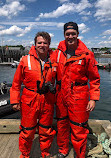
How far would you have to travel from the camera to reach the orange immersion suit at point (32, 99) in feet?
7.81

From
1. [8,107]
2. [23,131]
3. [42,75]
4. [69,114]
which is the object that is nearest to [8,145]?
[23,131]

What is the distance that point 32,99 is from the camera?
2.36 m

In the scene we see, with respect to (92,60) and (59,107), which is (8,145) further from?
(92,60)

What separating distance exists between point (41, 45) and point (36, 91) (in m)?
0.80

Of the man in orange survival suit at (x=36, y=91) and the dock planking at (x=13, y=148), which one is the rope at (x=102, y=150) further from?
the man in orange survival suit at (x=36, y=91)

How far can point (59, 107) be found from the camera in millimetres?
2621

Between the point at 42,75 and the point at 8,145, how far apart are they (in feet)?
5.88

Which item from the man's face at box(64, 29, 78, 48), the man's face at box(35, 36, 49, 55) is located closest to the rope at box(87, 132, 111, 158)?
the man's face at box(64, 29, 78, 48)

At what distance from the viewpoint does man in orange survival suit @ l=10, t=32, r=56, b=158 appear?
7.79ft

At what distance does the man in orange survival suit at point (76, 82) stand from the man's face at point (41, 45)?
1.04 ft

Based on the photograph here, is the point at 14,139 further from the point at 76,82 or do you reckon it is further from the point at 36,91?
the point at 76,82

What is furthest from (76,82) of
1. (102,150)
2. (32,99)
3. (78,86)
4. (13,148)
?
(13,148)

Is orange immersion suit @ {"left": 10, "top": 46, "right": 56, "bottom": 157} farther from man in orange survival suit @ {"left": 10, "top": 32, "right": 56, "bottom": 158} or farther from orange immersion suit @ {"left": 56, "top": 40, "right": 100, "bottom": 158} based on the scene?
orange immersion suit @ {"left": 56, "top": 40, "right": 100, "bottom": 158}

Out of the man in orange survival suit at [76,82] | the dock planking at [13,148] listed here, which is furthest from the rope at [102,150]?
the dock planking at [13,148]
